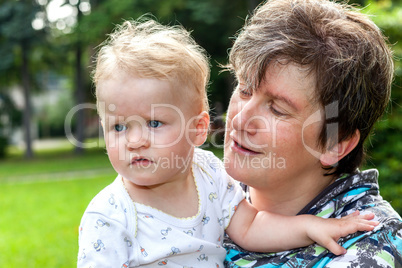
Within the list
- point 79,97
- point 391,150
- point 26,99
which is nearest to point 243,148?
point 391,150

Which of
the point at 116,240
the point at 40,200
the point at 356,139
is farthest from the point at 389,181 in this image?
the point at 40,200

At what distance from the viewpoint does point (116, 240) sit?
5.71 ft

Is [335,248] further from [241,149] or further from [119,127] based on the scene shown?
[119,127]

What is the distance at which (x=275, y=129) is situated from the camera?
1915 millimetres

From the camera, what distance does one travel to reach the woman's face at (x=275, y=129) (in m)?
1.88

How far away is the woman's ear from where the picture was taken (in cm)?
205

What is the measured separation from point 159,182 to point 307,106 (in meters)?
0.67

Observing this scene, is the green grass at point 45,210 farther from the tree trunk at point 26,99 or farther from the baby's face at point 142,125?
the tree trunk at point 26,99

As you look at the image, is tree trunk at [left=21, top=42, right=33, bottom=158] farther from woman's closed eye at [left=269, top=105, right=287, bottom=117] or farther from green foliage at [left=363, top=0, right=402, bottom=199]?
woman's closed eye at [left=269, top=105, right=287, bottom=117]

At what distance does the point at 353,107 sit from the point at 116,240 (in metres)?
1.09

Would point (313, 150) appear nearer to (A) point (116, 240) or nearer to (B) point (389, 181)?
(A) point (116, 240)

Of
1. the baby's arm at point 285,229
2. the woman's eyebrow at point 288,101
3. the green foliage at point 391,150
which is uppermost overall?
the woman's eyebrow at point 288,101

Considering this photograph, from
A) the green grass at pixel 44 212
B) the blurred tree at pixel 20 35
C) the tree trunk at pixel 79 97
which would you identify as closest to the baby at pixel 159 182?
the green grass at pixel 44 212

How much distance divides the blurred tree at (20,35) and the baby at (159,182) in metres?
22.8
